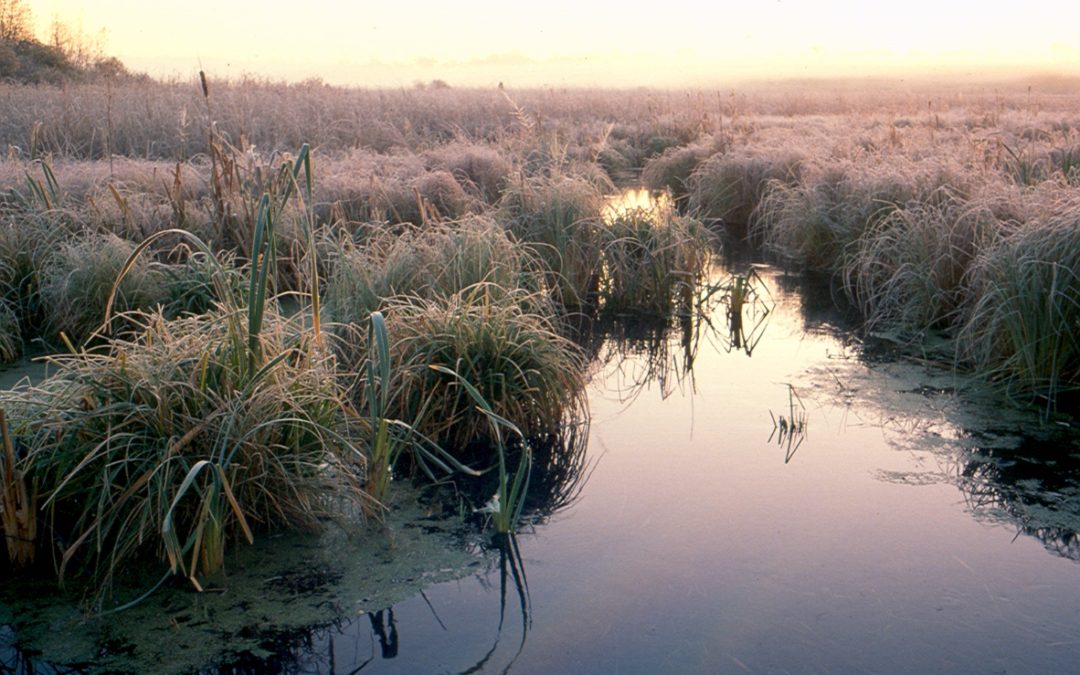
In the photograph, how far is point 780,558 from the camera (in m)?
2.95

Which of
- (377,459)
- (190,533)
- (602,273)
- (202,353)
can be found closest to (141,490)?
(190,533)

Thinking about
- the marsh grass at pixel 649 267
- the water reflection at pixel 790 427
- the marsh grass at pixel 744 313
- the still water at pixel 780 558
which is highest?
the marsh grass at pixel 649 267

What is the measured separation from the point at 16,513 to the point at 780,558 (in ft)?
7.45

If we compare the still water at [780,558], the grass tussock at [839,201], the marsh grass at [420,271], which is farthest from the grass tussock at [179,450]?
the grass tussock at [839,201]

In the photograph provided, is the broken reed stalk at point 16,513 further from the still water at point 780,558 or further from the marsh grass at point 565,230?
the marsh grass at point 565,230

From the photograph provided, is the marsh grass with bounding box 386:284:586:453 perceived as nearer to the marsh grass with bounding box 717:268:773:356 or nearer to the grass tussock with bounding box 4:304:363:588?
the grass tussock with bounding box 4:304:363:588

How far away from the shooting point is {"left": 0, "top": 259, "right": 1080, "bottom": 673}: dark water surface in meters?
2.47

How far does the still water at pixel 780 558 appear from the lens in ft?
8.13

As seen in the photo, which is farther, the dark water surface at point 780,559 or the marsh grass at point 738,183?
the marsh grass at point 738,183

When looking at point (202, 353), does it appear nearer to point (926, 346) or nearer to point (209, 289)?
point (209, 289)

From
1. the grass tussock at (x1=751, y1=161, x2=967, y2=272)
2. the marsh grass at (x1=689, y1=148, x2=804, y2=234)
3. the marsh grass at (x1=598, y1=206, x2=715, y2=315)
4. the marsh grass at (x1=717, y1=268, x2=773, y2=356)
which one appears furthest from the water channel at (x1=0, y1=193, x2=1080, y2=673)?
the marsh grass at (x1=689, y1=148, x2=804, y2=234)

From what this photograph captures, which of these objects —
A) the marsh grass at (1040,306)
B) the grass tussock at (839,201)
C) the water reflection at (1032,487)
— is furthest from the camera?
the grass tussock at (839,201)

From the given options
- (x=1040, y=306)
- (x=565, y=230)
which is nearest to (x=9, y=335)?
(x=565, y=230)

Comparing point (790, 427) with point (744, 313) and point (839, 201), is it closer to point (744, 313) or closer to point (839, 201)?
point (744, 313)
